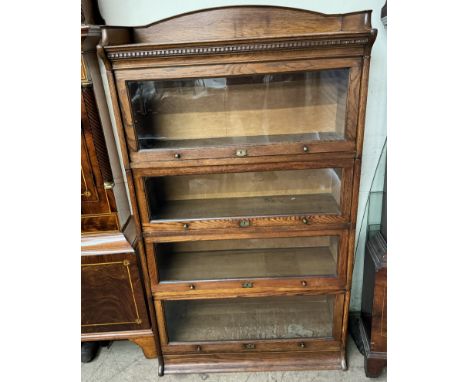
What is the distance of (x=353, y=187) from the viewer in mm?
991

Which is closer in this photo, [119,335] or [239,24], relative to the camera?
[239,24]

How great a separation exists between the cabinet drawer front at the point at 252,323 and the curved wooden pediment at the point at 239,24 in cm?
90

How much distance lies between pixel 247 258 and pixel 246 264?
3cm

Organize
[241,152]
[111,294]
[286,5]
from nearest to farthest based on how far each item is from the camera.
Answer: [241,152] < [286,5] < [111,294]

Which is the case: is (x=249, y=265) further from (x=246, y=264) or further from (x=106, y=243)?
(x=106, y=243)

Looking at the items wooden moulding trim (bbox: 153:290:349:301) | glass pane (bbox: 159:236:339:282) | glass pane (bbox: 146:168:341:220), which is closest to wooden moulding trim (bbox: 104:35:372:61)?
glass pane (bbox: 146:168:341:220)

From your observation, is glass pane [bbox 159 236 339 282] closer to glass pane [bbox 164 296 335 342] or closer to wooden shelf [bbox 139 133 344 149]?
glass pane [bbox 164 296 335 342]

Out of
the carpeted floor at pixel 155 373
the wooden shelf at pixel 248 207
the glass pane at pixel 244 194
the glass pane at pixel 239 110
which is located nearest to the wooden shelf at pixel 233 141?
the glass pane at pixel 239 110

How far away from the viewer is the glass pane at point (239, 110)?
961 mm

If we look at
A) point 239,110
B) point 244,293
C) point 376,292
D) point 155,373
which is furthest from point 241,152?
point 155,373

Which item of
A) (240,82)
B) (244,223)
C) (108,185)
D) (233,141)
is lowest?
(244,223)

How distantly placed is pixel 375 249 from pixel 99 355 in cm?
118

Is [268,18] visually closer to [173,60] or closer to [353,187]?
[173,60]

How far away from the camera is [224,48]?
0.85 m
